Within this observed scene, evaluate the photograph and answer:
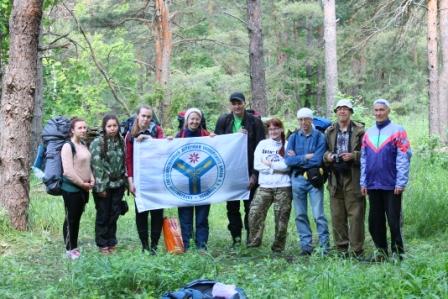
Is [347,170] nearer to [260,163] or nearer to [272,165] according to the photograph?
[272,165]

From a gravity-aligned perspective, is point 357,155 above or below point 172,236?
above

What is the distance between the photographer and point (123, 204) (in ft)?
24.1

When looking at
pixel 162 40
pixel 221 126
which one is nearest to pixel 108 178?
pixel 221 126

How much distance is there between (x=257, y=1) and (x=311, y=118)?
6.68m

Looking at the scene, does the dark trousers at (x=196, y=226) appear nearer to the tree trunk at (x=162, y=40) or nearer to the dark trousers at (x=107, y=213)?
the dark trousers at (x=107, y=213)

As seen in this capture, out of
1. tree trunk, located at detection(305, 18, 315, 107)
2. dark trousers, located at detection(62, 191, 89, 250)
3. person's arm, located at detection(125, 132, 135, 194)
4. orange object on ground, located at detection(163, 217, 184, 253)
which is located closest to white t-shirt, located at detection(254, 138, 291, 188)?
orange object on ground, located at detection(163, 217, 184, 253)

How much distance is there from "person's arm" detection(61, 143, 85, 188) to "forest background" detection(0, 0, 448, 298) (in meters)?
0.99

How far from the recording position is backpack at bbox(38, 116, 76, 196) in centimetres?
695

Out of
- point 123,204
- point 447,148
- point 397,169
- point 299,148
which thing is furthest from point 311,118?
point 447,148

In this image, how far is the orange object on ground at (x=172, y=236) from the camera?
23.9 ft

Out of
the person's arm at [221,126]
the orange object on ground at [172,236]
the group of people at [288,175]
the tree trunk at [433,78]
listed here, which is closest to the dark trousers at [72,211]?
the group of people at [288,175]

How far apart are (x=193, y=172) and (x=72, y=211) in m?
1.66

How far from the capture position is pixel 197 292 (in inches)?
186

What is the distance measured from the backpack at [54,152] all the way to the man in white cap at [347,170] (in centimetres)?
315
